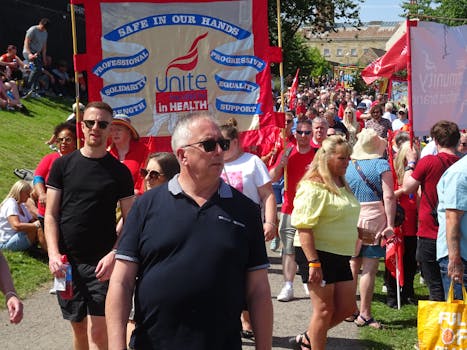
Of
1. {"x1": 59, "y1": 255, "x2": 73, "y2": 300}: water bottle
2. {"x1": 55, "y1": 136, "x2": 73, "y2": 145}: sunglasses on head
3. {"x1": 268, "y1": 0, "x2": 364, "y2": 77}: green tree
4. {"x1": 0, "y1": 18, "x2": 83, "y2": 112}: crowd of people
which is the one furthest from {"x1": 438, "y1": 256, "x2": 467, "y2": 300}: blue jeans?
{"x1": 268, "y1": 0, "x2": 364, "y2": 77}: green tree

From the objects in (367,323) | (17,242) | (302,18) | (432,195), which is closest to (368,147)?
(432,195)

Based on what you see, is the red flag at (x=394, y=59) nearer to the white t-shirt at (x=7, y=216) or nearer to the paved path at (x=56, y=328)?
the paved path at (x=56, y=328)

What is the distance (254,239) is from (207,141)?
49 centimetres

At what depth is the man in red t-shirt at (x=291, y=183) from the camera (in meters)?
7.77

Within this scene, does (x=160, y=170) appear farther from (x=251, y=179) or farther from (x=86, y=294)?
(x=251, y=179)

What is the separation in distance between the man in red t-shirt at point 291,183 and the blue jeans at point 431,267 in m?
1.88

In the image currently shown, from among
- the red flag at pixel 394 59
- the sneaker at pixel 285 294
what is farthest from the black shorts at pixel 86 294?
the red flag at pixel 394 59

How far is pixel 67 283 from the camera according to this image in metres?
4.62

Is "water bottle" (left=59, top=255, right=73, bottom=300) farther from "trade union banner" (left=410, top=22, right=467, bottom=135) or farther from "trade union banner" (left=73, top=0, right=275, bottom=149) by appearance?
"trade union banner" (left=410, top=22, right=467, bottom=135)

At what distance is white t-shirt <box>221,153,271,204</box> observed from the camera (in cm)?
611

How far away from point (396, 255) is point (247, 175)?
2266 mm

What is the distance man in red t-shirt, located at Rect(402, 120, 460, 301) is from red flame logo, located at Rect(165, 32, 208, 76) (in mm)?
2336

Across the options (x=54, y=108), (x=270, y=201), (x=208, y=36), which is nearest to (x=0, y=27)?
(x=54, y=108)

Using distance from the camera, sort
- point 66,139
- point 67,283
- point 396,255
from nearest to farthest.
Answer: point 67,283
point 66,139
point 396,255
